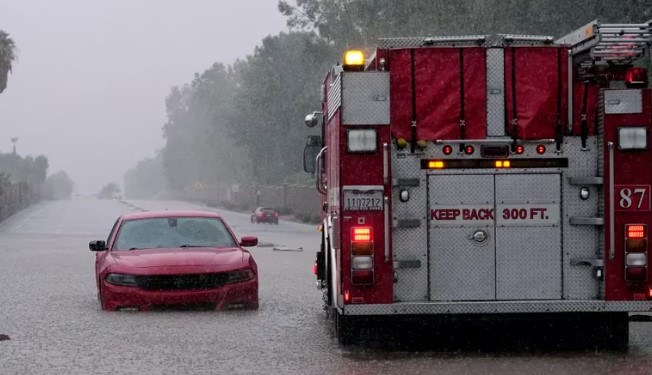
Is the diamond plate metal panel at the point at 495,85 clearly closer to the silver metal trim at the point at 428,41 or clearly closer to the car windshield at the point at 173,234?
the silver metal trim at the point at 428,41

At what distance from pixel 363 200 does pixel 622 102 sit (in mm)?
2319

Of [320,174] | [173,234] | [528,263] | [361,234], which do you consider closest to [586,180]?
[528,263]

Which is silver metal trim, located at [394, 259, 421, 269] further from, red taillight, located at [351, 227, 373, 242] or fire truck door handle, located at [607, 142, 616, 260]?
fire truck door handle, located at [607, 142, 616, 260]

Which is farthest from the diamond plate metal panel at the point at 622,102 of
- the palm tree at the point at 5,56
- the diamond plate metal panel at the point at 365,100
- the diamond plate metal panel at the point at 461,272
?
the palm tree at the point at 5,56

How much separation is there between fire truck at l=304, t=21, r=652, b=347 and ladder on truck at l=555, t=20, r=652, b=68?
0.06 feet

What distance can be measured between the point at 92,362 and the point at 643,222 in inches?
188

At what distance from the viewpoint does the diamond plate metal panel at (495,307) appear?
1060 cm

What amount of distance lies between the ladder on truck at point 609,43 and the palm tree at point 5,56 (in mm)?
49177

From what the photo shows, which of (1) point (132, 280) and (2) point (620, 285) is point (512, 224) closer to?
(2) point (620, 285)

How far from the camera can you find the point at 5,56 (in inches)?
2271

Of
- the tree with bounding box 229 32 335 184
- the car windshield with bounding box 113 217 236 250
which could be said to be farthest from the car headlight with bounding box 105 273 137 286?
the tree with bounding box 229 32 335 184

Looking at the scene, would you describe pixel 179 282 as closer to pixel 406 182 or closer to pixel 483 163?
pixel 406 182

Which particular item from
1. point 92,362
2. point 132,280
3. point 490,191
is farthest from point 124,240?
point 490,191

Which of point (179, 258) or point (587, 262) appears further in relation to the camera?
point (179, 258)
